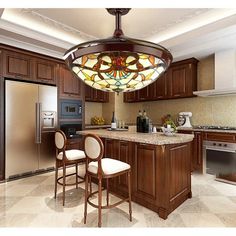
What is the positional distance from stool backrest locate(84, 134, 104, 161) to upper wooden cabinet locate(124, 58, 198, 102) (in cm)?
310

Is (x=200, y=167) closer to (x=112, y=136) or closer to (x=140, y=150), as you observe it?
(x=140, y=150)

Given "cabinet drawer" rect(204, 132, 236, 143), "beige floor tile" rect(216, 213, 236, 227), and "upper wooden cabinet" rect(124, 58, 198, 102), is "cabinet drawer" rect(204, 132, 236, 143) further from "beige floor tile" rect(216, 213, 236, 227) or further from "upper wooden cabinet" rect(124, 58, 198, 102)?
"beige floor tile" rect(216, 213, 236, 227)

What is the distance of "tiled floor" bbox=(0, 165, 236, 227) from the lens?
78.0 inches

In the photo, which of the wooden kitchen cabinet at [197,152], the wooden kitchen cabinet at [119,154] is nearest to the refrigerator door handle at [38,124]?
the wooden kitchen cabinet at [119,154]

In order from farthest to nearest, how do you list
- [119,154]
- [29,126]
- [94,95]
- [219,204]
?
[94,95], [29,126], [119,154], [219,204]

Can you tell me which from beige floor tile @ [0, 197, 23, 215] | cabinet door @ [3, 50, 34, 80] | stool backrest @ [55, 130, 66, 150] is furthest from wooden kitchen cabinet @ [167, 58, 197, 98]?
beige floor tile @ [0, 197, 23, 215]

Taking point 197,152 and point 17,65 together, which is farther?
point 197,152

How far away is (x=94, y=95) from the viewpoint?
512 cm

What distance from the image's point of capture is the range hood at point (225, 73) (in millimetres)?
3572

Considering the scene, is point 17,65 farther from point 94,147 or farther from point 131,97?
point 131,97

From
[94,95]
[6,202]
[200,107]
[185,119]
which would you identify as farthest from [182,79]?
[6,202]

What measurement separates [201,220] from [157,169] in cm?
74

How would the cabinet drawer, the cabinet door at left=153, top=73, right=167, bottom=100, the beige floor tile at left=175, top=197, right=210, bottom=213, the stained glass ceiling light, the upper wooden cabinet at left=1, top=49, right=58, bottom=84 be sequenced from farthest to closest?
the cabinet door at left=153, top=73, right=167, bottom=100 < the upper wooden cabinet at left=1, top=49, right=58, bottom=84 < the cabinet drawer < the beige floor tile at left=175, top=197, right=210, bottom=213 < the stained glass ceiling light
